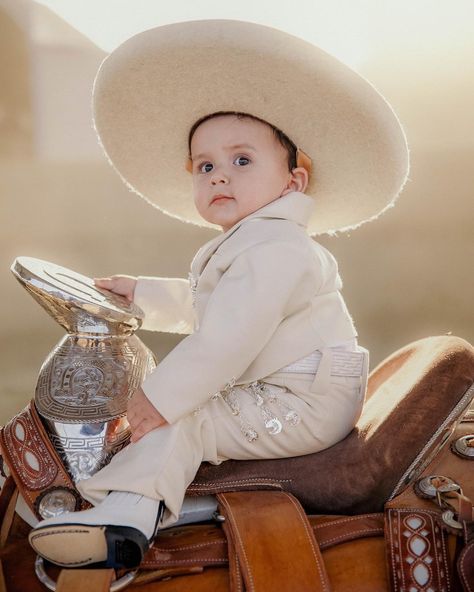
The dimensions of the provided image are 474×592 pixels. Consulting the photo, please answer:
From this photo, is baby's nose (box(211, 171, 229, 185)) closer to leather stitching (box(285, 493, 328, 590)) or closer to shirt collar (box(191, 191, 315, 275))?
shirt collar (box(191, 191, 315, 275))

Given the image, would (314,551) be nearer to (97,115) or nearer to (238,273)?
(238,273)

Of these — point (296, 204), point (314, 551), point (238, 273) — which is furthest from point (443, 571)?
point (296, 204)

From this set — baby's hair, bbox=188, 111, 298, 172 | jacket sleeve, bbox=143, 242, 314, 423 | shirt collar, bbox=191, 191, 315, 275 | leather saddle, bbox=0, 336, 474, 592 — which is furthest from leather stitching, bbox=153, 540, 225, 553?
baby's hair, bbox=188, 111, 298, 172

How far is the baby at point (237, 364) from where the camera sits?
1.30 meters

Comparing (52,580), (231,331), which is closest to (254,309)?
(231,331)

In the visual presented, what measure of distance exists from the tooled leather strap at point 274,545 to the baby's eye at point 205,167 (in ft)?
2.81

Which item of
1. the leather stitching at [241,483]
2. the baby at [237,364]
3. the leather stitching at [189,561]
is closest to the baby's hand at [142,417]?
the baby at [237,364]

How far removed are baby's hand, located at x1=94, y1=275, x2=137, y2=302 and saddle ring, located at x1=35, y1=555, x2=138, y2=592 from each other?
796 millimetres

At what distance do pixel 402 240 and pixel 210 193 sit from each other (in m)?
5.79

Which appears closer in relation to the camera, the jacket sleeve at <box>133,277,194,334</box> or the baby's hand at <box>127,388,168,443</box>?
the baby's hand at <box>127,388,168,443</box>

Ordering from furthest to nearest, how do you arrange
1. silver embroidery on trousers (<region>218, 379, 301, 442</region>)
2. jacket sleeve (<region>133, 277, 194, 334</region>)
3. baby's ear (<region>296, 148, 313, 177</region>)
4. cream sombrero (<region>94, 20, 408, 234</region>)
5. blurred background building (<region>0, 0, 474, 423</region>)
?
1. blurred background building (<region>0, 0, 474, 423</region>)
2. jacket sleeve (<region>133, 277, 194, 334</region>)
3. baby's ear (<region>296, 148, 313, 177</region>)
4. cream sombrero (<region>94, 20, 408, 234</region>)
5. silver embroidery on trousers (<region>218, 379, 301, 442</region>)

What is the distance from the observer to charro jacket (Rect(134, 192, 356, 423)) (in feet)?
4.71

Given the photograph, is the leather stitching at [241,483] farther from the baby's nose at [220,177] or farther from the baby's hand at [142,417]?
the baby's nose at [220,177]

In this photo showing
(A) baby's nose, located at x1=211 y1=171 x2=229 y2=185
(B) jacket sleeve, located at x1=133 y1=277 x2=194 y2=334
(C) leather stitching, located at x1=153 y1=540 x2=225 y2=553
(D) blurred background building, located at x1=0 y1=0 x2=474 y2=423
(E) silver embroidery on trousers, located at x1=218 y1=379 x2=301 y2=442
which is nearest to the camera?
(C) leather stitching, located at x1=153 y1=540 x2=225 y2=553
